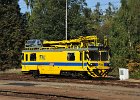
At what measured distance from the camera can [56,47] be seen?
36125mm

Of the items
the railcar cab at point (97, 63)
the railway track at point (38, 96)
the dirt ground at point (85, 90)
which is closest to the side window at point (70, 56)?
the railcar cab at point (97, 63)

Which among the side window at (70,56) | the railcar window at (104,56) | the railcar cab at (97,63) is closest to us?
the railcar cab at (97,63)

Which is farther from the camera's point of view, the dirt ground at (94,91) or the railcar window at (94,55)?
the railcar window at (94,55)

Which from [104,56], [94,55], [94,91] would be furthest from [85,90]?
[104,56]

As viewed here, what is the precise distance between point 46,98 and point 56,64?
16.3 meters

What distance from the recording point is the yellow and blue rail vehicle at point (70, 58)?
110 feet

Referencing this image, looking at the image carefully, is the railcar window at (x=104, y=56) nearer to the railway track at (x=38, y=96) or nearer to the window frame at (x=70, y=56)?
the window frame at (x=70, y=56)

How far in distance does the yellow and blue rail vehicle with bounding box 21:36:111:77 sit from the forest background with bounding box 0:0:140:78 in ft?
30.8

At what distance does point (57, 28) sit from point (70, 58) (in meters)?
25.1

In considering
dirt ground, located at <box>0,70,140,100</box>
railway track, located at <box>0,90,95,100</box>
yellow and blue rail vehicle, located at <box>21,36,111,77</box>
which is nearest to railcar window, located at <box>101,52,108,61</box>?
yellow and blue rail vehicle, located at <box>21,36,111,77</box>

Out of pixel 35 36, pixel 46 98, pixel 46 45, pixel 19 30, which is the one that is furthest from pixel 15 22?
pixel 46 98

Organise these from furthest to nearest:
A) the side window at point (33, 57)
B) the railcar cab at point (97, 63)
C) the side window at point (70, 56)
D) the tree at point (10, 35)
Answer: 1. the tree at point (10, 35)
2. the side window at point (33, 57)
3. the side window at point (70, 56)
4. the railcar cab at point (97, 63)

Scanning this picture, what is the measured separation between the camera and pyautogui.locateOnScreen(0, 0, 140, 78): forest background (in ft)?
165

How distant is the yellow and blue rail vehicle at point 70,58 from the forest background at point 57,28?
938 cm
